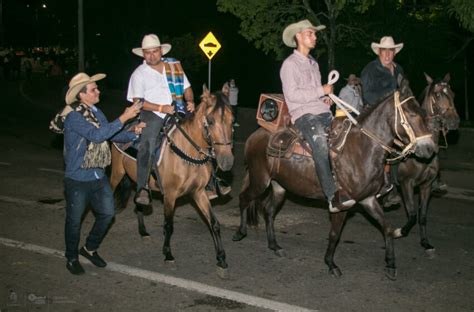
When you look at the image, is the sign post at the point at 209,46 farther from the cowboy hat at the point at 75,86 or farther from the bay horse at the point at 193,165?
the cowboy hat at the point at 75,86

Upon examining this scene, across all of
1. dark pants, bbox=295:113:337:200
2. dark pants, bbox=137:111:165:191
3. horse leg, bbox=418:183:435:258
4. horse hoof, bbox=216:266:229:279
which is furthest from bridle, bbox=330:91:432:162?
dark pants, bbox=137:111:165:191

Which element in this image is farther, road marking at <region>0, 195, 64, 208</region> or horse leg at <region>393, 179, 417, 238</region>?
road marking at <region>0, 195, 64, 208</region>

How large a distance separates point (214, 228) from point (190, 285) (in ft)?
2.86

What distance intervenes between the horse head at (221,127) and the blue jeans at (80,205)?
144 cm

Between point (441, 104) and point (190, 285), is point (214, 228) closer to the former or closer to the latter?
point (190, 285)

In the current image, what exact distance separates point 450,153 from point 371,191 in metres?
10.2

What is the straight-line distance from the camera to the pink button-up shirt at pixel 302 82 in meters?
7.48

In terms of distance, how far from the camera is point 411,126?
23.3 ft

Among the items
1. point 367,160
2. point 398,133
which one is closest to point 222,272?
point 367,160

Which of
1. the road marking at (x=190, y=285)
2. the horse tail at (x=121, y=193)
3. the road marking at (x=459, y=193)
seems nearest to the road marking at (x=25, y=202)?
the horse tail at (x=121, y=193)

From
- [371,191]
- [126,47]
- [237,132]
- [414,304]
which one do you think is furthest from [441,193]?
[126,47]

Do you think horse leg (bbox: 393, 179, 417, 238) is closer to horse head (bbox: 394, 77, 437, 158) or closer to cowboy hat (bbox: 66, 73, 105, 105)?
horse head (bbox: 394, 77, 437, 158)

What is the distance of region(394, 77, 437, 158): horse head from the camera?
700cm

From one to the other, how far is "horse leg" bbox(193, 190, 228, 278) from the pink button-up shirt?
1.64 m
